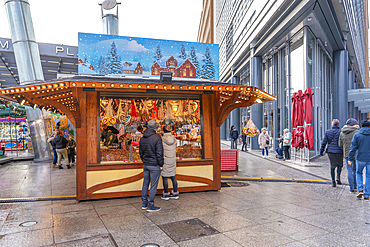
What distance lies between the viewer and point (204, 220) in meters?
5.12

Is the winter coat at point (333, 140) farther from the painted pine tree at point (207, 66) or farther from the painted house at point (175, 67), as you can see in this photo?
the painted house at point (175, 67)

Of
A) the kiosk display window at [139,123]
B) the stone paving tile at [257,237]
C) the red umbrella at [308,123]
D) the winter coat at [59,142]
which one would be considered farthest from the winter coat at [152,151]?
the red umbrella at [308,123]

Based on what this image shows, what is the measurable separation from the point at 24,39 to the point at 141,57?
802 cm

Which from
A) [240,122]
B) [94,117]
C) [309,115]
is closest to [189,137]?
[94,117]

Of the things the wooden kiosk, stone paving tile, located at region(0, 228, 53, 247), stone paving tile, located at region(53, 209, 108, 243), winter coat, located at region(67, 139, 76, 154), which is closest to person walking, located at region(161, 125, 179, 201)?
the wooden kiosk

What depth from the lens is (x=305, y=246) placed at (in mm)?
3945

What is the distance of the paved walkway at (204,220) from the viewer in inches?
166

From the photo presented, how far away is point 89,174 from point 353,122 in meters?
7.29

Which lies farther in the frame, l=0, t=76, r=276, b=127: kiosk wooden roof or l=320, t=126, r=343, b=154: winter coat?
l=320, t=126, r=343, b=154: winter coat

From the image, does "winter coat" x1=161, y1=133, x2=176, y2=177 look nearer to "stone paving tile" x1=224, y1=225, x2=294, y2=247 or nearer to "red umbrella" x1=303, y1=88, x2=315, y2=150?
"stone paving tile" x1=224, y1=225, x2=294, y2=247

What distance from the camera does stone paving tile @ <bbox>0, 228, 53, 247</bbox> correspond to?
415cm

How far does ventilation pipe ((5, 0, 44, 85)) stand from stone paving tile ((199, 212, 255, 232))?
13.2m

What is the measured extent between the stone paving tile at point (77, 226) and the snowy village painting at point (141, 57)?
5.46m

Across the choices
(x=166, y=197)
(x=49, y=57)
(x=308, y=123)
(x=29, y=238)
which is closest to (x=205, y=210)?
(x=166, y=197)
